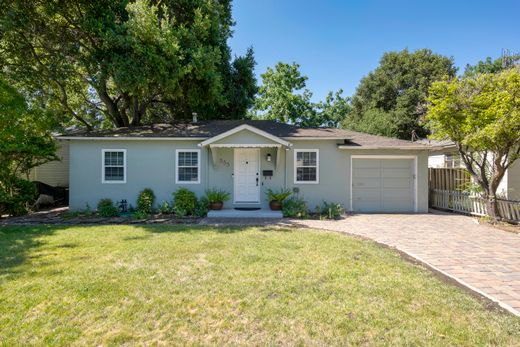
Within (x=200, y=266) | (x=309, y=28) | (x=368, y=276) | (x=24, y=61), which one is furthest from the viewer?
(x=309, y=28)

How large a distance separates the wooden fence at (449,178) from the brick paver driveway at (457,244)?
223 centimetres

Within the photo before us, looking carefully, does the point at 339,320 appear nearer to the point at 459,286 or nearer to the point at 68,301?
the point at 459,286

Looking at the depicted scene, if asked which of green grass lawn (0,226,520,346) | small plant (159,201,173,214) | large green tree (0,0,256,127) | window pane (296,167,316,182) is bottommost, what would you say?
green grass lawn (0,226,520,346)

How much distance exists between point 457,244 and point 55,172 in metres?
18.8

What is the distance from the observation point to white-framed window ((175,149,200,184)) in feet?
37.4

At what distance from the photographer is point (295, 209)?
10516mm

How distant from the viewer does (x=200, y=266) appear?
4891 millimetres

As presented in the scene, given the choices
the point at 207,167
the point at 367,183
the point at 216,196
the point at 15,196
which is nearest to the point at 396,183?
the point at 367,183

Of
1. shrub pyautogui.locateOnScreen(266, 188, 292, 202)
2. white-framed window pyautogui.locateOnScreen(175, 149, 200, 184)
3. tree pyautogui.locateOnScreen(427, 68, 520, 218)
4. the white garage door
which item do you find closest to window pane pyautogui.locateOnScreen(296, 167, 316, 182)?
shrub pyautogui.locateOnScreen(266, 188, 292, 202)

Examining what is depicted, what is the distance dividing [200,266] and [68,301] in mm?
1943

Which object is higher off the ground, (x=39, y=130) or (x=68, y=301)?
(x=39, y=130)

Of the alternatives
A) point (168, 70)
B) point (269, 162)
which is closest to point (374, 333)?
point (269, 162)

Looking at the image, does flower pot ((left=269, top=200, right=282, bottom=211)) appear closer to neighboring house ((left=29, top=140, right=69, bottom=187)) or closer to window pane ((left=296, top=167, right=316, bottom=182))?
window pane ((left=296, top=167, right=316, bottom=182))

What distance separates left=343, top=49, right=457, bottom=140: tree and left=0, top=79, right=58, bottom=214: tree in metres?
25.2
